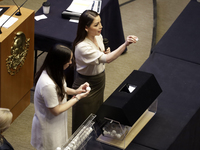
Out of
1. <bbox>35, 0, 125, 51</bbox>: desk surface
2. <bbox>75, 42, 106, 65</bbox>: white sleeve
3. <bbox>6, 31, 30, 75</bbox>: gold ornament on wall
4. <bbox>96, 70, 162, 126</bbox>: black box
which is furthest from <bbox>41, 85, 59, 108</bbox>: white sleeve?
<bbox>35, 0, 125, 51</bbox>: desk surface

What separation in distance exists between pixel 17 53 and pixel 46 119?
1235 millimetres

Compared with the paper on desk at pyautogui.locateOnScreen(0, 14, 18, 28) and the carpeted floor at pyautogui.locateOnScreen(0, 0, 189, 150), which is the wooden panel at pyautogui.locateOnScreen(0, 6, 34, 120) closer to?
the paper on desk at pyautogui.locateOnScreen(0, 14, 18, 28)

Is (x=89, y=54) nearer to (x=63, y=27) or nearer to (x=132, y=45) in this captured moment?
(x=63, y=27)

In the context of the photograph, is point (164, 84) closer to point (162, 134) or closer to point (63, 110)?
point (162, 134)

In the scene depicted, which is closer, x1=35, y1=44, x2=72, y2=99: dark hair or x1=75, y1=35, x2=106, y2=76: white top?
x1=35, y1=44, x2=72, y2=99: dark hair

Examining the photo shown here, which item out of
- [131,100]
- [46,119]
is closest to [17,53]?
[46,119]

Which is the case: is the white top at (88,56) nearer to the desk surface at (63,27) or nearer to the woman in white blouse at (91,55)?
the woman in white blouse at (91,55)

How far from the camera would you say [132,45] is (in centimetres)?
629

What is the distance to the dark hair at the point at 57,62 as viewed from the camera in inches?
109

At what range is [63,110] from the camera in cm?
296

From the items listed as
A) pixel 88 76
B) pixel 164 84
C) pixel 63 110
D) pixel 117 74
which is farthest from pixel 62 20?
pixel 63 110

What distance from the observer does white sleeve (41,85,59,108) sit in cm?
279

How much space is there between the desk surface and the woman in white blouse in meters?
1.04

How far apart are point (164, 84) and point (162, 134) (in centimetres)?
77
